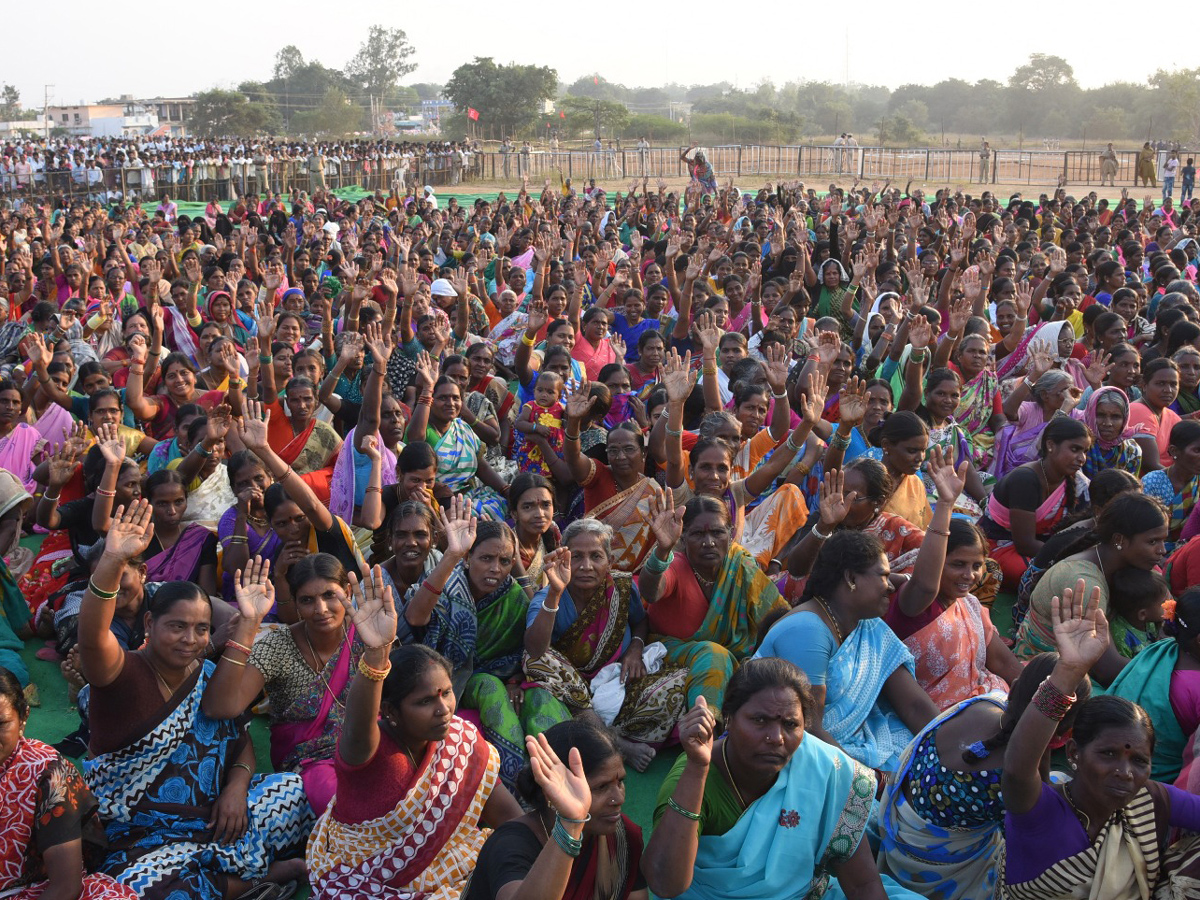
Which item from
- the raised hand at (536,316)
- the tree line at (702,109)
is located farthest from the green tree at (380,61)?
the raised hand at (536,316)

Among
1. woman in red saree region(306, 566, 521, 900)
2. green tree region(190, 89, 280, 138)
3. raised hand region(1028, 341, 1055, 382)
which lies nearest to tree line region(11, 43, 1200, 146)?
green tree region(190, 89, 280, 138)

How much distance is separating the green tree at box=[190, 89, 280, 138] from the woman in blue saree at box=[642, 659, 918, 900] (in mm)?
60791

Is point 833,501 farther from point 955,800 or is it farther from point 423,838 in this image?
point 423,838

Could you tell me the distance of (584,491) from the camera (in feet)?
17.9

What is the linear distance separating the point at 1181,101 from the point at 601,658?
5964 cm

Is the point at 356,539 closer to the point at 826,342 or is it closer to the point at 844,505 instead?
the point at 844,505

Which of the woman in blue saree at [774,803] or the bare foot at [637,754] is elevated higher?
the woman in blue saree at [774,803]

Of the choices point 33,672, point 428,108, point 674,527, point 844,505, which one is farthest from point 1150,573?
point 428,108

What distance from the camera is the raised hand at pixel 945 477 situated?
3725 mm

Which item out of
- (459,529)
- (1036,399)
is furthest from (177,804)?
(1036,399)

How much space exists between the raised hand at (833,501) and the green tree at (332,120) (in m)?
62.6

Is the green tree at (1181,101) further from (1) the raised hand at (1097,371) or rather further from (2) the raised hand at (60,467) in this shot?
(2) the raised hand at (60,467)

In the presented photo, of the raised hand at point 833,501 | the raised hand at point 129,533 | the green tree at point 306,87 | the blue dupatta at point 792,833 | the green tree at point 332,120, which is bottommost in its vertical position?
the blue dupatta at point 792,833

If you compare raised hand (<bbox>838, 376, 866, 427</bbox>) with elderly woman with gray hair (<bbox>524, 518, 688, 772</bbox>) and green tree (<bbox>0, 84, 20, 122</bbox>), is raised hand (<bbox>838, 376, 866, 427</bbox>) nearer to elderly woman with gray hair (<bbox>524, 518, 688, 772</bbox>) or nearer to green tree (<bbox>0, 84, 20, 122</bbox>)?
elderly woman with gray hair (<bbox>524, 518, 688, 772</bbox>)
